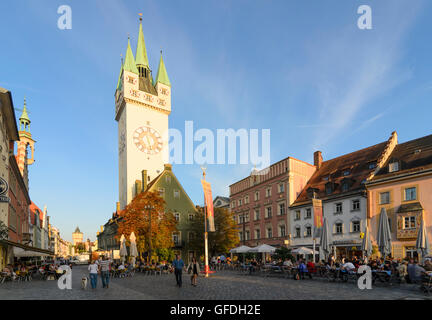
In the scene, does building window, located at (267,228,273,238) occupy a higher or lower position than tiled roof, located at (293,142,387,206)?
lower

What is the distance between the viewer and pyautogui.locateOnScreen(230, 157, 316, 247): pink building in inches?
1731

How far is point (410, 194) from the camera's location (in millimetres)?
30250

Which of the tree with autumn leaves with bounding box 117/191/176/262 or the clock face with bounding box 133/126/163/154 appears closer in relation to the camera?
the tree with autumn leaves with bounding box 117/191/176/262

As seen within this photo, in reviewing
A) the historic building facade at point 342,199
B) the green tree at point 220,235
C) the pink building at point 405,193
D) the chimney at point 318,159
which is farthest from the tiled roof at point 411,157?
the green tree at point 220,235

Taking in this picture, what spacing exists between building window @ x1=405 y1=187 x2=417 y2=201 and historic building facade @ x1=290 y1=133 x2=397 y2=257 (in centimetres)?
413

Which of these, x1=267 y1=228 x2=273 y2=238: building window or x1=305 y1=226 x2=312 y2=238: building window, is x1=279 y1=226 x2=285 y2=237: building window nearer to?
x1=267 y1=228 x2=273 y2=238: building window

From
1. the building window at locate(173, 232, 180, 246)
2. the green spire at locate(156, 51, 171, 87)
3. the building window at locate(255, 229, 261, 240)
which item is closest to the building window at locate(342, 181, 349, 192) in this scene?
the building window at locate(255, 229, 261, 240)

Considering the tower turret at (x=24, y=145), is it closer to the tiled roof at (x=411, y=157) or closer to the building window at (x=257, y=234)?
the building window at (x=257, y=234)

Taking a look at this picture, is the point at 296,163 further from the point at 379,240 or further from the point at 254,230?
the point at 379,240

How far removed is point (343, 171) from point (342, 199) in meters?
4.63

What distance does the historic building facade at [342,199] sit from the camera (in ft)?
114

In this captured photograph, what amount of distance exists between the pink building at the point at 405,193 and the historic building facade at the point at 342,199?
4.11 ft
